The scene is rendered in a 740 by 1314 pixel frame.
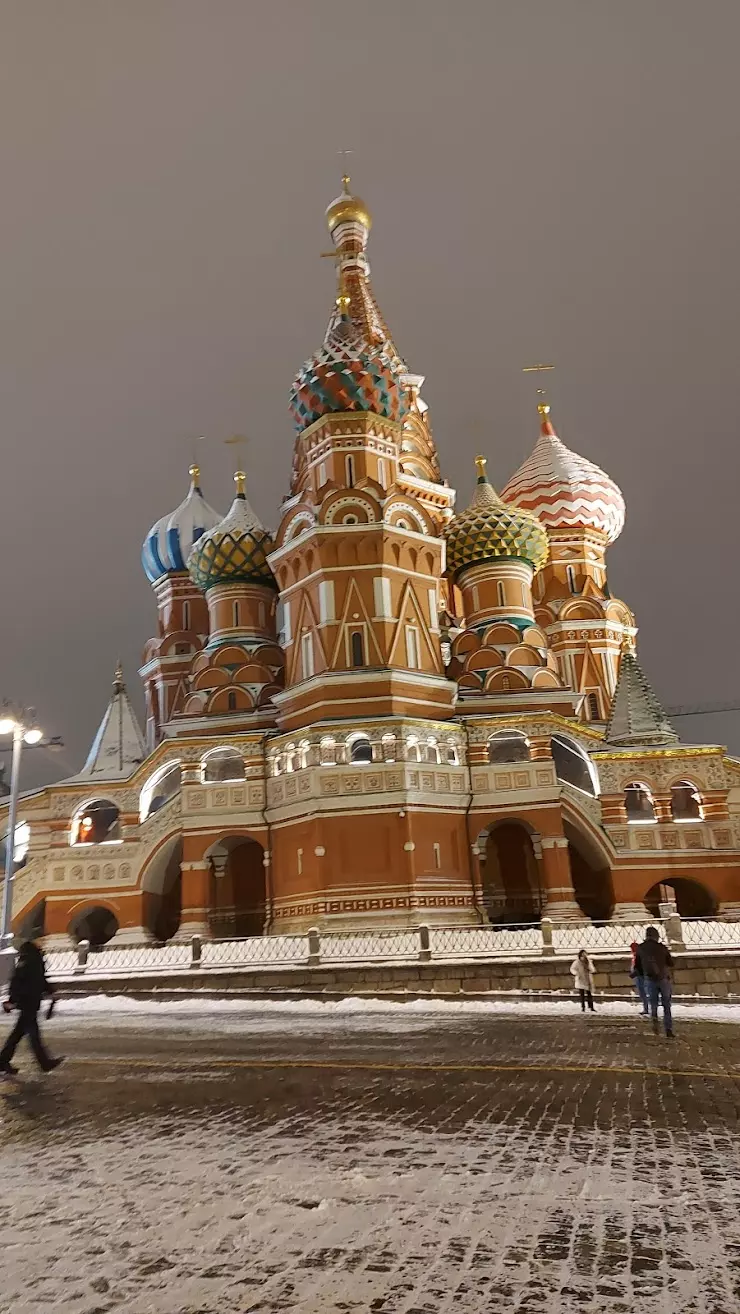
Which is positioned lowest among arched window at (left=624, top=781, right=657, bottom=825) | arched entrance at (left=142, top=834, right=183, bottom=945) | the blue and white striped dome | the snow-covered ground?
the snow-covered ground

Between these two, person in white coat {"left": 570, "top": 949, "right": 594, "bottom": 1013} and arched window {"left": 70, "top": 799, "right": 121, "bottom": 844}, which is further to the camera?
arched window {"left": 70, "top": 799, "right": 121, "bottom": 844}

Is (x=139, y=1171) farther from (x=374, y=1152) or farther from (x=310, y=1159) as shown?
(x=374, y=1152)

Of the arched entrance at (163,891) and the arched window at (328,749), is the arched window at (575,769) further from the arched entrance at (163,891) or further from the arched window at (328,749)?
the arched entrance at (163,891)

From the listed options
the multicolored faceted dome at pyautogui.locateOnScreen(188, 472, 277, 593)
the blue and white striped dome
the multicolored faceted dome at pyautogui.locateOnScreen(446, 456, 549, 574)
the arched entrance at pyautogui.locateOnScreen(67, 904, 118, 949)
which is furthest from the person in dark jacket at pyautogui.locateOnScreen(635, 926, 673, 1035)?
the blue and white striped dome

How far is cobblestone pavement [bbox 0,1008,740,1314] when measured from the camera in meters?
3.27

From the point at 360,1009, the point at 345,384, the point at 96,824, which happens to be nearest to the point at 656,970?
the point at 360,1009

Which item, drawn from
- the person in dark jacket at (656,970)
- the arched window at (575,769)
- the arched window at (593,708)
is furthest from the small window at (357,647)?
the person in dark jacket at (656,970)

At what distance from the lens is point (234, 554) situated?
30.6 m

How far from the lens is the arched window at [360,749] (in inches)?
961

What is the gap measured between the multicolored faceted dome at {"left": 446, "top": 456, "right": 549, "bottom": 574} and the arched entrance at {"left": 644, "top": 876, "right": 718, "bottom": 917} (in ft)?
37.5

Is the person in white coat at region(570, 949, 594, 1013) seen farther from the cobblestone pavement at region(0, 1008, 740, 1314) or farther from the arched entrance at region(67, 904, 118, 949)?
the arched entrance at region(67, 904, 118, 949)

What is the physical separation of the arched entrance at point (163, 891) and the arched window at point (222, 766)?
2078 millimetres

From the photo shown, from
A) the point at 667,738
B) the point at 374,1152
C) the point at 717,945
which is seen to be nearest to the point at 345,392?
the point at 667,738

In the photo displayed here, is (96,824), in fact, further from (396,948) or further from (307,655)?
(396,948)
